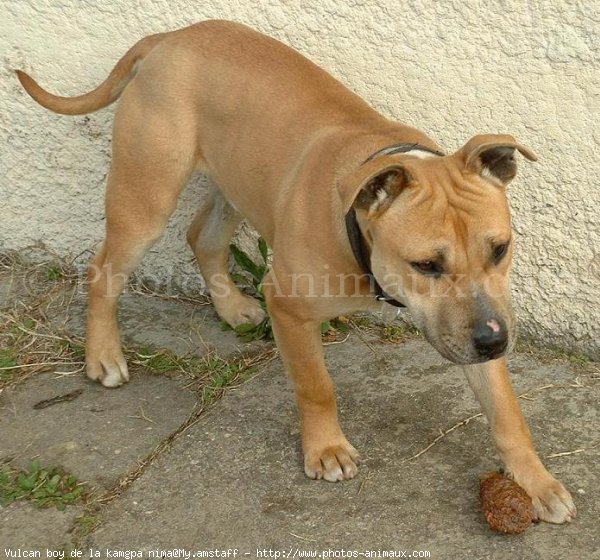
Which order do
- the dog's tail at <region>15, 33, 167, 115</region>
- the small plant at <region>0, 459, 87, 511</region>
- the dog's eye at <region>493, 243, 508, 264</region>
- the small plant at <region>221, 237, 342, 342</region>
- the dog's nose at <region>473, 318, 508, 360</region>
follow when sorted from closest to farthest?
1. the dog's nose at <region>473, 318, 508, 360</region>
2. the dog's eye at <region>493, 243, 508, 264</region>
3. the small plant at <region>0, 459, 87, 511</region>
4. the dog's tail at <region>15, 33, 167, 115</region>
5. the small plant at <region>221, 237, 342, 342</region>

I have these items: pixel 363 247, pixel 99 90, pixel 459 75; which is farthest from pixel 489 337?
pixel 99 90

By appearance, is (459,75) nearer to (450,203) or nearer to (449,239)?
(450,203)

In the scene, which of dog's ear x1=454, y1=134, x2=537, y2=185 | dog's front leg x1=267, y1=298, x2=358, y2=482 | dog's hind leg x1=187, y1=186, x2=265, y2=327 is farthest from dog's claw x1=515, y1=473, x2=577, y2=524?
dog's hind leg x1=187, y1=186, x2=265, y2=327

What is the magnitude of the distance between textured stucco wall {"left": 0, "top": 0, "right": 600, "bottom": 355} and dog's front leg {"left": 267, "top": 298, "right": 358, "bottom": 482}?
4.27 ft

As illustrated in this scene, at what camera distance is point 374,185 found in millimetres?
3248

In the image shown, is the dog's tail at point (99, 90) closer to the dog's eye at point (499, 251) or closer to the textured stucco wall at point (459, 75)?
the textured stucco wall at point (459, 75)

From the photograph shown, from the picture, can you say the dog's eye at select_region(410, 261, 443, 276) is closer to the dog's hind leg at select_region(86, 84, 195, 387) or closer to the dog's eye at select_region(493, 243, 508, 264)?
the dog's eye at select_region(493, 243, 508, 264)

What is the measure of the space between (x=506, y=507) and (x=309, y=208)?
1.35 meters

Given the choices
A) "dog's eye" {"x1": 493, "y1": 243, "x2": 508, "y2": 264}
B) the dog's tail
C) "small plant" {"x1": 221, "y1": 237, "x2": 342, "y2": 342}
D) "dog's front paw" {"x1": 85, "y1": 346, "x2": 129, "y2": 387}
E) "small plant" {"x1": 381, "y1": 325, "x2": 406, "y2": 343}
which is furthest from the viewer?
"small plant" {"x1": 221, "y1": 237, "x2": 342, "y2": 342}

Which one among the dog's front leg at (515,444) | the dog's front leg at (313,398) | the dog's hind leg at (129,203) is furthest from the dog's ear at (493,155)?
the dog's hind leg at (129,203)

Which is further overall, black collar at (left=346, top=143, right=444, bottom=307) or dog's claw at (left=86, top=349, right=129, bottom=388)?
dog's claw at (left=86, top=349, right=129, bottom=388)

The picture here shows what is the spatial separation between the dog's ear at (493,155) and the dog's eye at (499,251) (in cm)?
29

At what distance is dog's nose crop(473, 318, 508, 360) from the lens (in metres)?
3.07

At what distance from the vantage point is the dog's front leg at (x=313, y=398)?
3.67 metres
